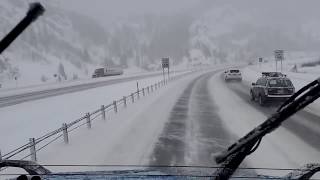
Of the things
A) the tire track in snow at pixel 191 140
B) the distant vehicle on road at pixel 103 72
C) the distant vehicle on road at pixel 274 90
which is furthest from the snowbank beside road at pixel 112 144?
the distant vehicle on road at pixel 103 72

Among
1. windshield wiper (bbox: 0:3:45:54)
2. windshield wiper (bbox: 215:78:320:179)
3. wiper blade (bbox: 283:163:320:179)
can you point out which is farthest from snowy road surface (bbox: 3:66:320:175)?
windshield wiper (bbox: 0:3:45:54)

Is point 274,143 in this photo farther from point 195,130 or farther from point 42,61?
point 42,61

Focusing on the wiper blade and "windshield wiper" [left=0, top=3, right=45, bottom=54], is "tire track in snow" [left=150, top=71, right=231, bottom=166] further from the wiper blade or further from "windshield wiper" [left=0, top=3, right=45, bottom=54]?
"windshield wiper" [left=0, top=3, right=45, bottom=54]

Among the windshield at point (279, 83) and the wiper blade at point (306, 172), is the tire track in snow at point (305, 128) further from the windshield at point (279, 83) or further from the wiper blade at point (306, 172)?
the wiper blade at point (306, 172)

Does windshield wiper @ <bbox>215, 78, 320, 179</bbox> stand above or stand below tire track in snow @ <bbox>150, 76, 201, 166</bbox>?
above

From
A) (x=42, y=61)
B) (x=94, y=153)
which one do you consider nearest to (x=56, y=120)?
(x=94, y=153)

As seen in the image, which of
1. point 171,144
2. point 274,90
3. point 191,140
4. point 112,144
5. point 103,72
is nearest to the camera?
point 171,144

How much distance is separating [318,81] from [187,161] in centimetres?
897

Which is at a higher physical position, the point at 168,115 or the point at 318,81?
the point at 318,81

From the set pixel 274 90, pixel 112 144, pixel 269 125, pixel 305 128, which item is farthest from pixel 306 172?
pixel 274 90


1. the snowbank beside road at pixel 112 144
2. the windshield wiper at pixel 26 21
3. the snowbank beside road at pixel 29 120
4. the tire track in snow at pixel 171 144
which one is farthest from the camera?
the snowbank beside road at pixel 29 120

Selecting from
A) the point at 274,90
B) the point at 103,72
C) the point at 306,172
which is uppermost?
the point at 306,172

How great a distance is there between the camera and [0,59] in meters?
134

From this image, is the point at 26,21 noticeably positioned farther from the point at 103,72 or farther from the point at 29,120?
the point at 103,72
